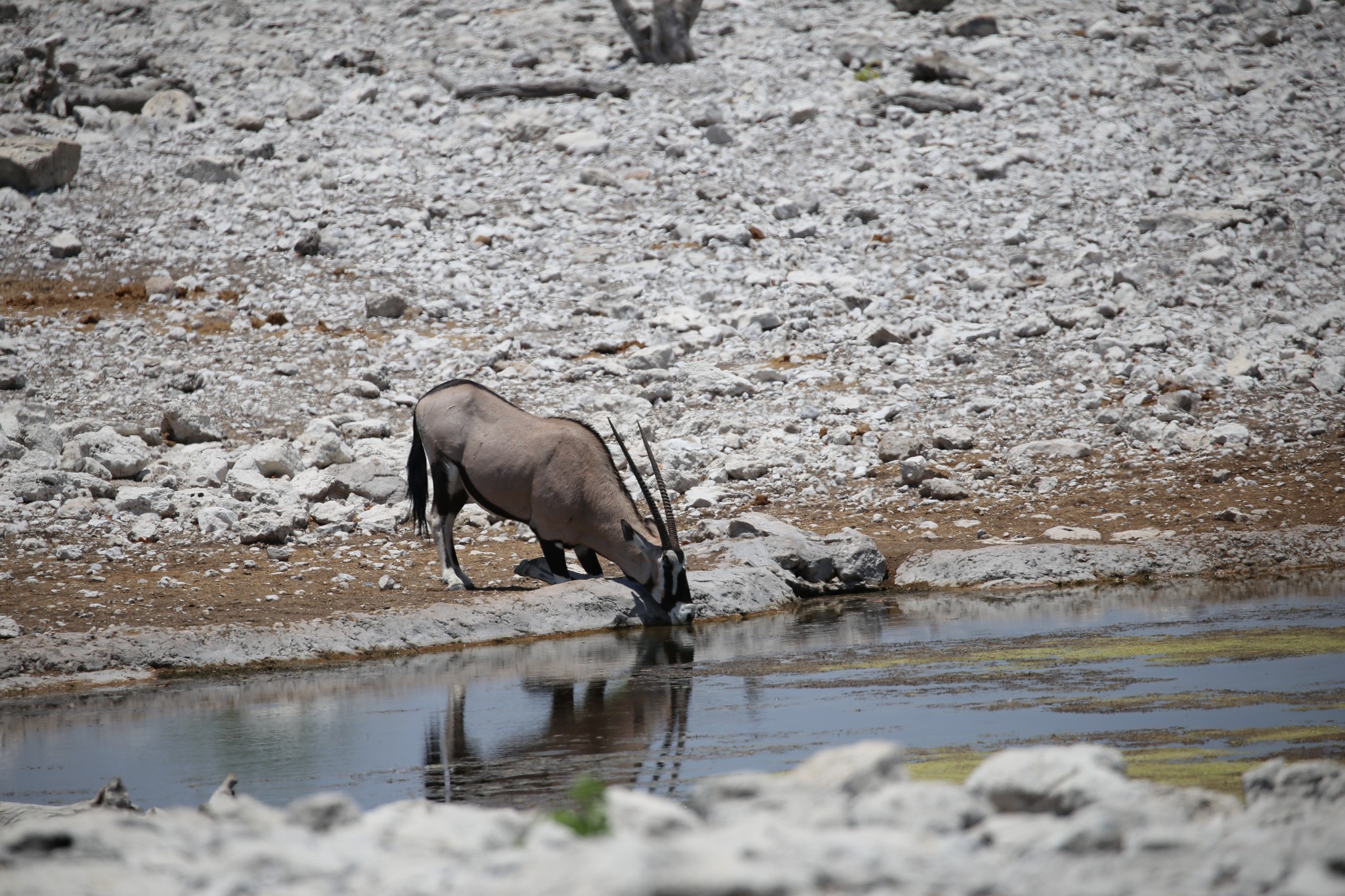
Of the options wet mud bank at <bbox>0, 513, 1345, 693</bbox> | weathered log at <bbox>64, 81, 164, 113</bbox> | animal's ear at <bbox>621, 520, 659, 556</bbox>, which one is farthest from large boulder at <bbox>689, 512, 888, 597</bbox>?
weathered log at <bbox>64, 81, 164, 113</bbox>

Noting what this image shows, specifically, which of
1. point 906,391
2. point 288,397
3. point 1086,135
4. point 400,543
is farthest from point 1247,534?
point 1086,135

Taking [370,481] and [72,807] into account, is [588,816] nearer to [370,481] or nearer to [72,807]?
[72,807]

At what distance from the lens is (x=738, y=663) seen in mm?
9586

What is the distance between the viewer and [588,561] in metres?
12.6

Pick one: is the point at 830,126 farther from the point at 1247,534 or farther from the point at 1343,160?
the point at 1247,534

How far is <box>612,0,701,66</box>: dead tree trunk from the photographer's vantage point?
2720cm

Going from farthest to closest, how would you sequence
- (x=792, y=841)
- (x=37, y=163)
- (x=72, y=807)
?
(x=37, y=163)
(x=72, y=807)
(x=792, y=841)

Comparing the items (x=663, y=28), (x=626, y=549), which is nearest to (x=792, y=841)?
(x=626, y=549)

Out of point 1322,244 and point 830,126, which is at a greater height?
point 830,126

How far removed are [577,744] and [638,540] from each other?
14.6 feet

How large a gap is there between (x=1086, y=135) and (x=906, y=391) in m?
9.55

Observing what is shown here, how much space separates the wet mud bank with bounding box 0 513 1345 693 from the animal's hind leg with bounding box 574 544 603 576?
28.1 inches

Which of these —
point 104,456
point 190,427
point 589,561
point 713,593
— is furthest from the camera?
point 190,427

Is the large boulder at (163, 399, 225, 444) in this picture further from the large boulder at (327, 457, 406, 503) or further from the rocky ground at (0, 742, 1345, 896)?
the rocky ground at (0, 742, 1345, 896)
